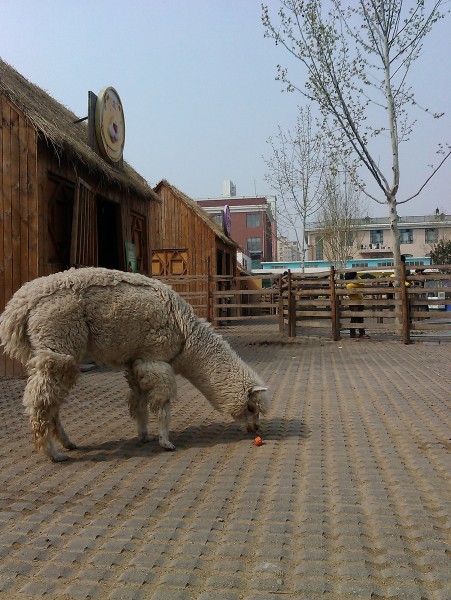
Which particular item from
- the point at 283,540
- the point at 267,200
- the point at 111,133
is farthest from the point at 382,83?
the point at 267,200

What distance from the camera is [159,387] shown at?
18.5ft

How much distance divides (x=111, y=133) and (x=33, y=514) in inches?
403

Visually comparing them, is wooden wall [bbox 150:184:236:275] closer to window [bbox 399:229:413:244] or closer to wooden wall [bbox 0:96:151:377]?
wooden wall [bbox 0:96:151:377]

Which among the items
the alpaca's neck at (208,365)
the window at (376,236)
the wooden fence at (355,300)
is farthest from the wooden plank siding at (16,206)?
the window at (376,236)

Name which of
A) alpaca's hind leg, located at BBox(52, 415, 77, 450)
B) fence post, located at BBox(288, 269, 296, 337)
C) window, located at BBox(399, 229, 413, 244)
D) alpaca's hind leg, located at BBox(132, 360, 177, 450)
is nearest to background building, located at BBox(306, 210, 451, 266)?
window, located at BBox(399, 229, 413, 244)

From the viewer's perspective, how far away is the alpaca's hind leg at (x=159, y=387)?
221 inches

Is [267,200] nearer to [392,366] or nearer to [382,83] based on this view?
[382,83]

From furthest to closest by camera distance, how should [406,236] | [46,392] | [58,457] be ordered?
[406,236] → [58,457] → [46,392]

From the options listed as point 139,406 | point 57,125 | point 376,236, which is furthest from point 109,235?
point 376,236

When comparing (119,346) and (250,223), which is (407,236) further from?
(119,346)

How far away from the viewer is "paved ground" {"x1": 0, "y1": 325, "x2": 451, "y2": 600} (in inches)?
119

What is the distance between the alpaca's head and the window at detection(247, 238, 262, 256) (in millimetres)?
73495

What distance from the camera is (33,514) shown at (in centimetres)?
396

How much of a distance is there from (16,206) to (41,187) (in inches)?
20.7
